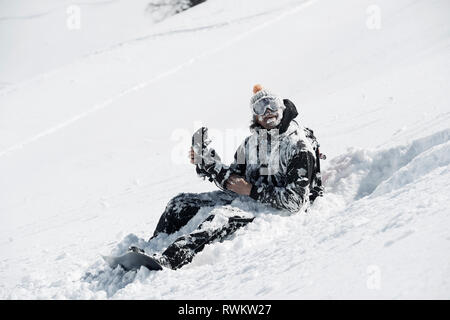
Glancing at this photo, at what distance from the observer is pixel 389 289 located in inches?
87.8

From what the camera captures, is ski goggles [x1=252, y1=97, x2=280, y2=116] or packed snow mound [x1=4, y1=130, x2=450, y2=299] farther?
ski goggles [x1=252, y1=97, x2=280, y2=116]

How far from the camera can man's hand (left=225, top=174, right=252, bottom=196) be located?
13.5 ft

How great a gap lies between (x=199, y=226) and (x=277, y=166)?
0.83 meters

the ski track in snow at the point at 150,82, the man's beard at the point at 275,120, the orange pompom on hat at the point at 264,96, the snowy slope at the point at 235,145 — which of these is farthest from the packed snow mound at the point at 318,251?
the ski track in snow at the point at 150,82

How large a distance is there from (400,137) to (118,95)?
8209 millimetres

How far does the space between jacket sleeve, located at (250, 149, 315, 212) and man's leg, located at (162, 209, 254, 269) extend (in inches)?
8.8

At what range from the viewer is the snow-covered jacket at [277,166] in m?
3.99

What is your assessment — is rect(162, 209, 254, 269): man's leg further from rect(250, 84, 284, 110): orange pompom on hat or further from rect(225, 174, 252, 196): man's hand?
rect(250, 84, 284, 110): orange pompom on hat

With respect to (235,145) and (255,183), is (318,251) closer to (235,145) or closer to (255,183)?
(255,183)

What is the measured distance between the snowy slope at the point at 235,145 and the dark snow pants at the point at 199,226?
77 millimetres

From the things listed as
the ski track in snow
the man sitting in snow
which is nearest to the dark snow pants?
the man sitting in snow

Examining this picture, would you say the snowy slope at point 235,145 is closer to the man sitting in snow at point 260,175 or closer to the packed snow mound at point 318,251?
the packed snow mound at point 318,251

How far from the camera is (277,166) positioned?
14.0 ft
